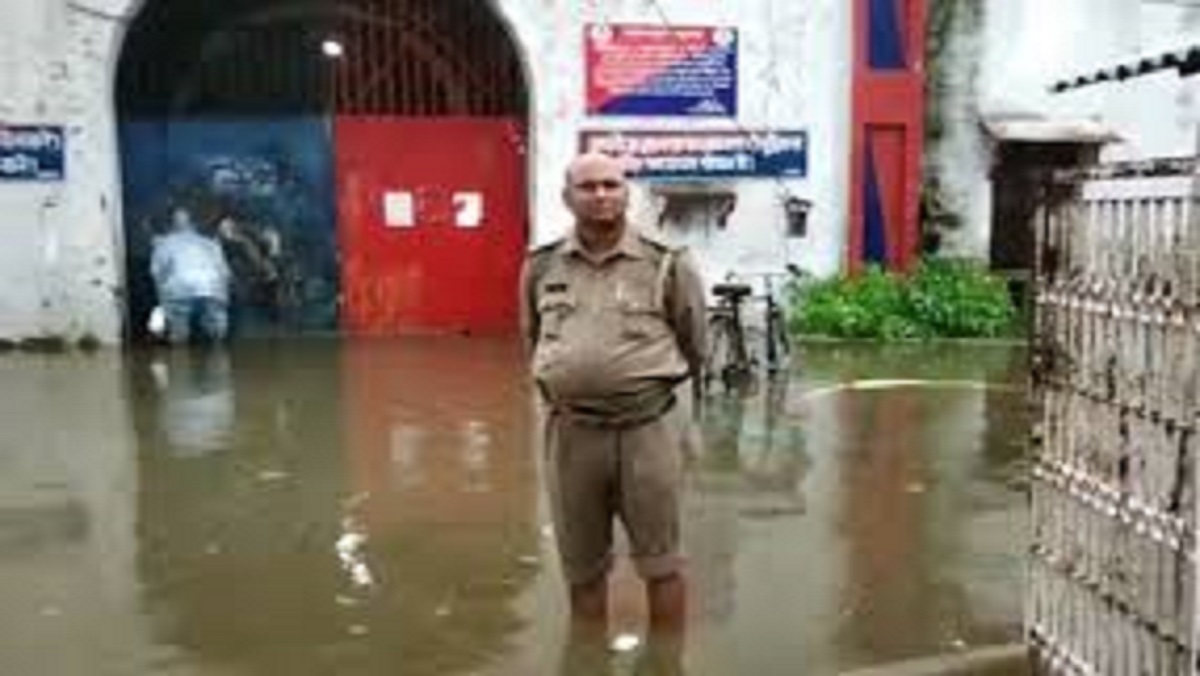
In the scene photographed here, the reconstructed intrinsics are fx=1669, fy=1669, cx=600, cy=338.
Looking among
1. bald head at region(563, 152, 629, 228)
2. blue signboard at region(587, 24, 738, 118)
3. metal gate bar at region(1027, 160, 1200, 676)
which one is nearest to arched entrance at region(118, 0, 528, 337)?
blue signboard at region(587, 24, 738, 118)

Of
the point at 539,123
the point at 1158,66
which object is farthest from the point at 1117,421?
the point at 539,123

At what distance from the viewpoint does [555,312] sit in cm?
583

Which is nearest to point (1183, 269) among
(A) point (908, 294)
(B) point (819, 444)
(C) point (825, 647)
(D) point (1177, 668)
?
(D) point (1177, 668)

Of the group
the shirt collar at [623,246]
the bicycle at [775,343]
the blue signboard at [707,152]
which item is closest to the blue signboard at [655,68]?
the blue signboard at [707,152]

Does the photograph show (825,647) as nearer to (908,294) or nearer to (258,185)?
(908,294)

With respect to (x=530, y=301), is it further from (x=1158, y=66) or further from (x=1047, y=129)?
(x=1047, y=129)

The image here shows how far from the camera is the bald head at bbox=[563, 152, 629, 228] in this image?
18.6 feet

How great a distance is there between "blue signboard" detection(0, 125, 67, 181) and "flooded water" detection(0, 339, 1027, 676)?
293cm

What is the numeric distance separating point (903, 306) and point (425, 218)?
493 cm

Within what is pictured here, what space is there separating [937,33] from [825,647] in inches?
474

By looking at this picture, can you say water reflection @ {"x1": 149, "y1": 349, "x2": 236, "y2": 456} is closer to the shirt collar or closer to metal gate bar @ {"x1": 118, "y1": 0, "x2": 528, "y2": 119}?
metal gate bar @ {"x1": 118, "y1": 0, "x2": 528, "y2": 119}

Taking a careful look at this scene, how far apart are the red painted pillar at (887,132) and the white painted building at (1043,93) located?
506 millimetres

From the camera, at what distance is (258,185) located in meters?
17.0

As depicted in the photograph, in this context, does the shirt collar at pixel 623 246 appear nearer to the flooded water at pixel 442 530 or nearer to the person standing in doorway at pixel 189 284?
the flooded water at pixel 442 530
